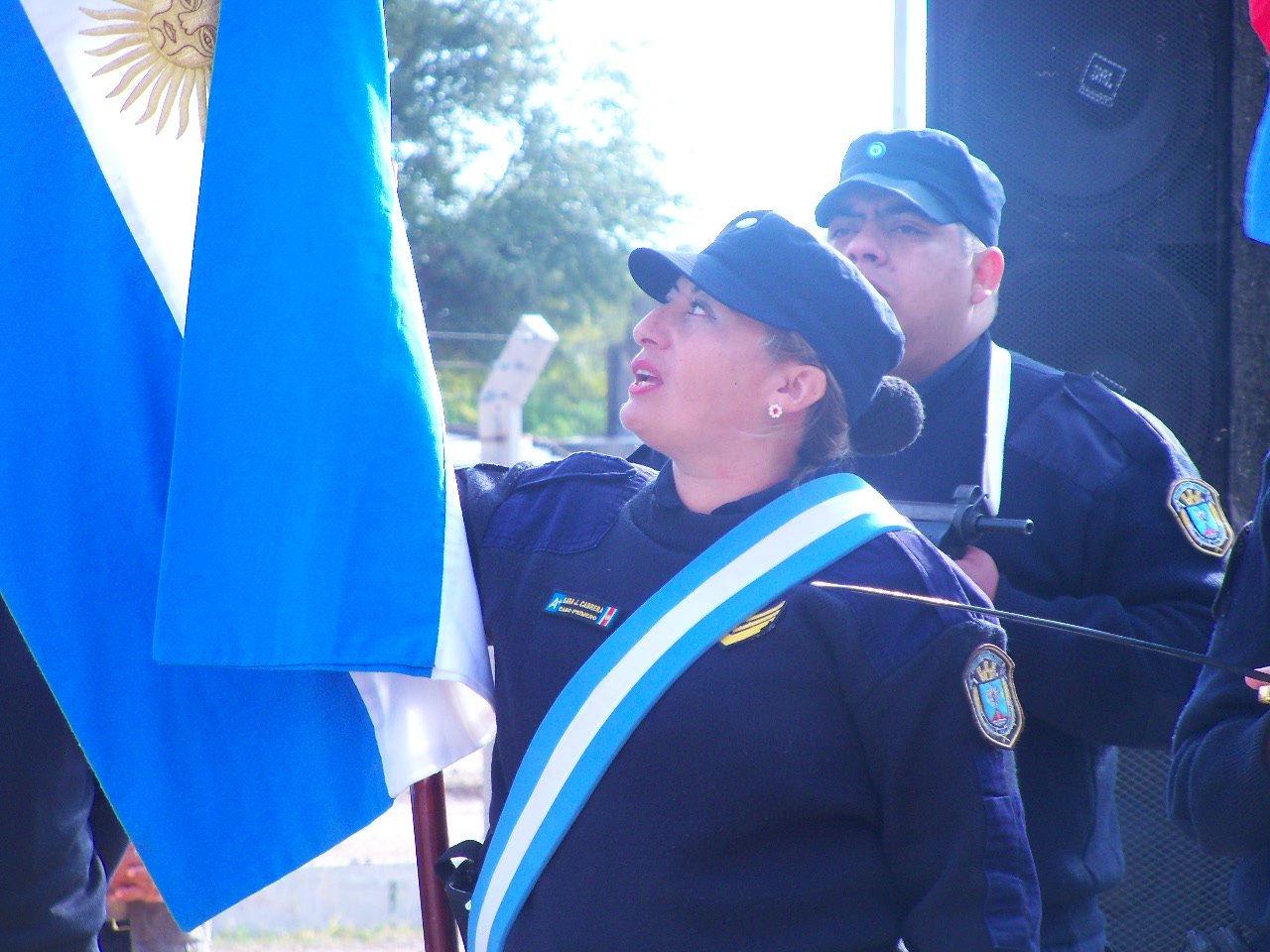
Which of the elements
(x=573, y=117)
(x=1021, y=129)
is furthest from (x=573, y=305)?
(x=1021, y=129)

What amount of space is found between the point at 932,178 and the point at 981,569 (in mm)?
821

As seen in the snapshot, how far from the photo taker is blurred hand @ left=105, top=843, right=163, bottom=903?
3195mm

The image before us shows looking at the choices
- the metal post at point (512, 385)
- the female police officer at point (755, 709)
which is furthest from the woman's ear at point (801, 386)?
the metal post at point (512, 385)

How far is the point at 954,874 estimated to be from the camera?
188 centimetres

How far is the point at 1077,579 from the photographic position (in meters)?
2.67

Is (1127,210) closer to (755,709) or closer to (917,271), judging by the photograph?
(917,271)

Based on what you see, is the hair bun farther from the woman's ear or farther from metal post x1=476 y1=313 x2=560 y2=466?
metal post x1=476 y1=313 x2=560 y2=466

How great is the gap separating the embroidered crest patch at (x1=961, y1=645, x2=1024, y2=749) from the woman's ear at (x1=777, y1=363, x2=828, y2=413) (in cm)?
45

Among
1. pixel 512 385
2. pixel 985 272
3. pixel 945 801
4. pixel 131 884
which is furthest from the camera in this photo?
pixel 512 385

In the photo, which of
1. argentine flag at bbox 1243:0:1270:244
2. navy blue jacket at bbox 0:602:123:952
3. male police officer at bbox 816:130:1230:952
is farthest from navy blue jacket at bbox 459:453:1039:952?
navy blue jacket at bbox 0:602:123:952

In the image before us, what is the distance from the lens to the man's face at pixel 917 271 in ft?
9.15

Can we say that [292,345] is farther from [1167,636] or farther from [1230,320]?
[1230,320]

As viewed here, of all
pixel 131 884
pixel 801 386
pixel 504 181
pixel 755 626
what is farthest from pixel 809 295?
pixel 504 181

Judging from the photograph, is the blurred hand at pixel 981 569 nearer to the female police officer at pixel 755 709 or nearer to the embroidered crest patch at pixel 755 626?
the female police officer at pixel 755 709
